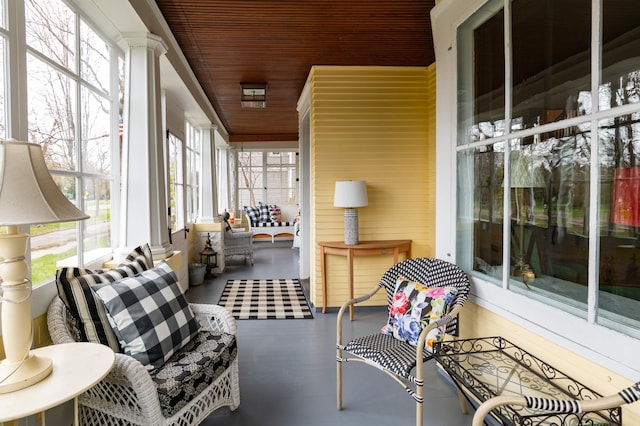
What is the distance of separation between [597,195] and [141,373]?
78.5 inches

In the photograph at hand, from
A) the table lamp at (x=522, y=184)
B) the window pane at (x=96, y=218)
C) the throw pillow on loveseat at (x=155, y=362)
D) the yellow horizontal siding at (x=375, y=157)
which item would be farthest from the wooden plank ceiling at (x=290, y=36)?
the throw pillow on loveseat at (x=155, y=362)

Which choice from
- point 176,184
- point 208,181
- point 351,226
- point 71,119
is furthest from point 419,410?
point 208,181

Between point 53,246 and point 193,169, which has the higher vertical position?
point 193,169

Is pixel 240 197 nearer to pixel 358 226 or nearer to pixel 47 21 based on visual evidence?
pixel 358 226

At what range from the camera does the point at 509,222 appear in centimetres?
212

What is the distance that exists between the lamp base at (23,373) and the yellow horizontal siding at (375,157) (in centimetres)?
312

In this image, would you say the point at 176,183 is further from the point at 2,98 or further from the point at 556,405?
the point at 556,405

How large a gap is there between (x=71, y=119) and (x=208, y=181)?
4493 mm

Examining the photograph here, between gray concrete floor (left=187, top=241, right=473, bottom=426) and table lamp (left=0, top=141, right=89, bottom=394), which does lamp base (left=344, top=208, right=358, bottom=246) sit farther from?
table lamp (left=0, top=141, right=89, bottom=394)

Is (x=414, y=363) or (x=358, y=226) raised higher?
(x=358, y=226)

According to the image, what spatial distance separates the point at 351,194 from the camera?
397 centimetres

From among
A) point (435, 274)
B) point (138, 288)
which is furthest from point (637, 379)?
point (138, 288)

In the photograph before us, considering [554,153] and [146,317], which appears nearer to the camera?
[554,153]

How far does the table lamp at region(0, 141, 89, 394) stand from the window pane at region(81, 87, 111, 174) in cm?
129
